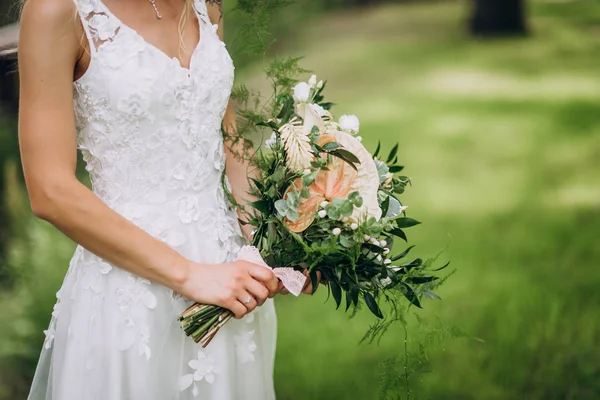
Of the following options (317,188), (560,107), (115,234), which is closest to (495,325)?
(560,107)

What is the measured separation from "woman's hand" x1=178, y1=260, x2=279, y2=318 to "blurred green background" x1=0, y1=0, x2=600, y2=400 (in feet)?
1.87

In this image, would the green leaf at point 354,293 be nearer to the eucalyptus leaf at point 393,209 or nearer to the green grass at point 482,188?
the eucalyptus leaf at point 393,209

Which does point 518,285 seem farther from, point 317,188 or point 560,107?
point 317,188

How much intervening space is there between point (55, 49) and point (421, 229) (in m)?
3.54

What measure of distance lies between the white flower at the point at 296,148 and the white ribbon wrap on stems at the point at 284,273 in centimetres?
21

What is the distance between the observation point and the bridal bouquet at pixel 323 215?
147 cm

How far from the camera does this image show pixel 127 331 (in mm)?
1494

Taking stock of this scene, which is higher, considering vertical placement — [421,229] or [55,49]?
[55,49]

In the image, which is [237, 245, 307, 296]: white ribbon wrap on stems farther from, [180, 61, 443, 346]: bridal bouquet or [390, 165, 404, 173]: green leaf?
[390, 165, 404, 173]: green leaf

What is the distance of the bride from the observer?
1.36m

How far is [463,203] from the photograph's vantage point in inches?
188

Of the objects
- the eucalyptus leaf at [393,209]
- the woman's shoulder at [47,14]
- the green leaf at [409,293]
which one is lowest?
the green leaf at [409,293]

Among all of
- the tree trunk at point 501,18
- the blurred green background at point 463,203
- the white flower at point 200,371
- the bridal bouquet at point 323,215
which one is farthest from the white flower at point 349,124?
the tree trunk at point 501,18

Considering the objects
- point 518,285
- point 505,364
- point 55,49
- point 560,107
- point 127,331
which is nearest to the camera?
point 55,49
